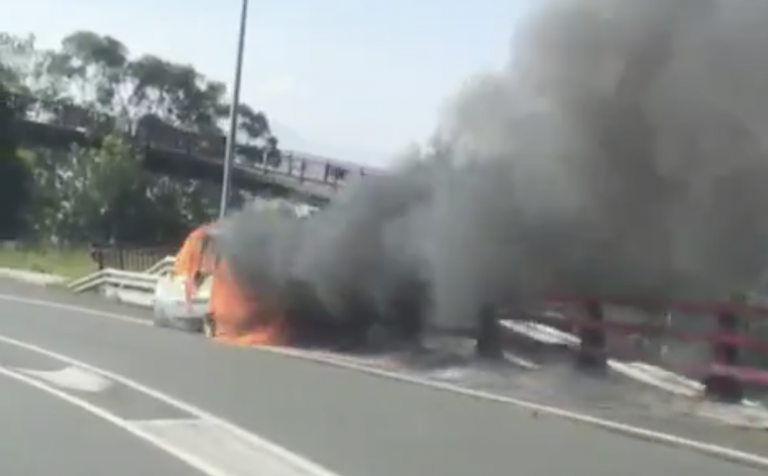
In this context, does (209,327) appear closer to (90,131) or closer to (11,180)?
(11,180)

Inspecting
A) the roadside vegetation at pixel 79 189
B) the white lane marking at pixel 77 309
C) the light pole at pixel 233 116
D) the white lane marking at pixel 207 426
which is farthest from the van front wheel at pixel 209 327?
the roadside vegetation at pixel 79 189

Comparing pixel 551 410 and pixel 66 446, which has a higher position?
pixel 551 410

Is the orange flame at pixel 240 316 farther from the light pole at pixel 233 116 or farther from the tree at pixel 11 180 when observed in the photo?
the tree at pixel 11 180

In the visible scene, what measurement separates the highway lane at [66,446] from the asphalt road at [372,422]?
0.11 meters

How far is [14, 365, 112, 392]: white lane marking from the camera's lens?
1430cm

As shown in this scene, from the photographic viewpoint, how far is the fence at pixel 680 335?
550 inches

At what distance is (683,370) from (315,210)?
7868 mm

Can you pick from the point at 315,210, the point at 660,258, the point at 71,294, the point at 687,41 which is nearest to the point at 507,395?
the point at 660,258

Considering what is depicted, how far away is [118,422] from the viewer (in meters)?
11.8

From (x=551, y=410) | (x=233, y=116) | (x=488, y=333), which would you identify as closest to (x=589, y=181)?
(x=488, y=333)

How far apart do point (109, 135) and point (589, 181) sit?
54135mm

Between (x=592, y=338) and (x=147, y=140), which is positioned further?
(x=147, y=140)

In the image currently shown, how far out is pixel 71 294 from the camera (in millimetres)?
33312

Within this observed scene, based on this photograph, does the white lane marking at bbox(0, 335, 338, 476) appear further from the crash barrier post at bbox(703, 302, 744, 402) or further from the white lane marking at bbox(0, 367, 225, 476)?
the crash barrier post at bbox(703, 302, 744, 402)
